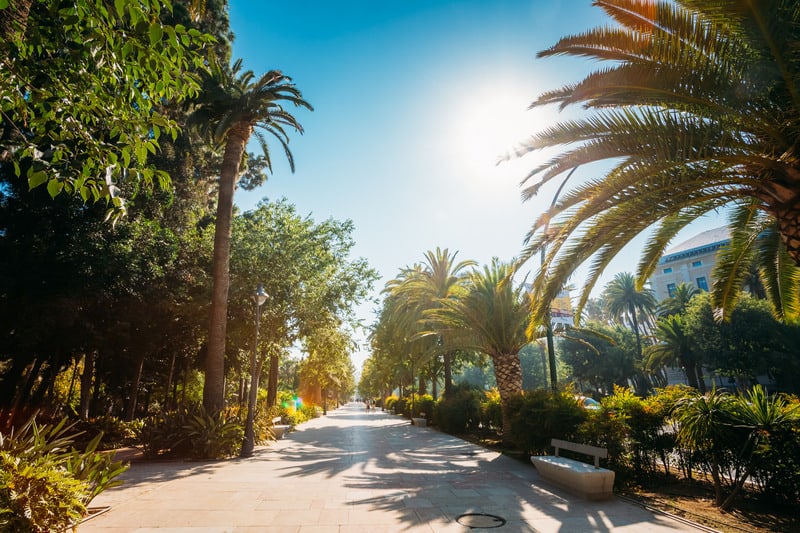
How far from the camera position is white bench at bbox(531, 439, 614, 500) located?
6.75m

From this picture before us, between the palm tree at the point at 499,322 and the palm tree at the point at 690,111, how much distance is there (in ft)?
22.0

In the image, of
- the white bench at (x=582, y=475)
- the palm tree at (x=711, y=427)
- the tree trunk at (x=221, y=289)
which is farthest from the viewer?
the tree trunk at (x=221, y=289)

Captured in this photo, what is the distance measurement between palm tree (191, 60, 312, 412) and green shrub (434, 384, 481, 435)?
11.1 m

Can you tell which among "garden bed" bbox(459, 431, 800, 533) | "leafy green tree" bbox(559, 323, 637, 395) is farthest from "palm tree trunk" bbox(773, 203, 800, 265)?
"leafy green tree" bbox(559, 323, 637, 395)

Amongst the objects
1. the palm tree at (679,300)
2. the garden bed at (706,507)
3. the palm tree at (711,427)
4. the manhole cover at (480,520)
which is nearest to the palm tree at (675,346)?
the palm tree at (679,300)

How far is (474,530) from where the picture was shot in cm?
520

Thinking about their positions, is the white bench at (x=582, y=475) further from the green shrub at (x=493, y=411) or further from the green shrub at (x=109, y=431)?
the green shrub at (x=109, y=431)

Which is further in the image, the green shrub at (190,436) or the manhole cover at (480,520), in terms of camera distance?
the green shrub at (190,436)

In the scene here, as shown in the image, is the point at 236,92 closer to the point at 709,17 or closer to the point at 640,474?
the point at 709,17

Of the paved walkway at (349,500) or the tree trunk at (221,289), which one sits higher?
the tree trunk at (221,289)

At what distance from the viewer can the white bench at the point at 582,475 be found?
6.75m

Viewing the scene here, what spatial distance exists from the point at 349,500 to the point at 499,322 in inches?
351

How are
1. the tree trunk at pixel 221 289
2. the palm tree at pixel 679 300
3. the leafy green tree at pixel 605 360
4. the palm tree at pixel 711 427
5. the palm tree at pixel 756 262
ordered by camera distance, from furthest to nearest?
1. the leafy green tree at pixel 605 360
2. the palm tree at pixel 679 300
3. the tree trunk at pixel 221 289
4. the palm tree at pixel 756 262
5. the palm tree at pixel 711 427

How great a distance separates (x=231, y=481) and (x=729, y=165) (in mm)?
11358
